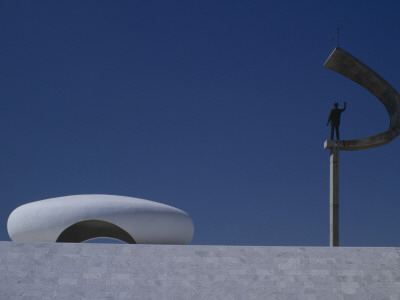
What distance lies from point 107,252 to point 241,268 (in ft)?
9.33

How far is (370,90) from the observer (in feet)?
45.4

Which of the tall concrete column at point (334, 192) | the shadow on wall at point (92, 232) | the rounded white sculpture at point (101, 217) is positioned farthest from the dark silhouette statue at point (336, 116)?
the shadow on wall at point (92, 232)

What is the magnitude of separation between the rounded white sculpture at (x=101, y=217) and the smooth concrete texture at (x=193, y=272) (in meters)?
2.84

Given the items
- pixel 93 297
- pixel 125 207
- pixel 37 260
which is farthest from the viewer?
pixel 125 207

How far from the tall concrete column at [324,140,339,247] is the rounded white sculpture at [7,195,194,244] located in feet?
13.9

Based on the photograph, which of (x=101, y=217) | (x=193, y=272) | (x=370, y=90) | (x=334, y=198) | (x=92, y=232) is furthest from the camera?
(x=92, y=232)

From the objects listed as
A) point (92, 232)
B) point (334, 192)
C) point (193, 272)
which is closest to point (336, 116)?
point (334, 192)

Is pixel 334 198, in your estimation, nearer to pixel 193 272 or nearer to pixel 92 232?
pixel 193 272

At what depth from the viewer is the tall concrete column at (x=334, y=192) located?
12.8 meters

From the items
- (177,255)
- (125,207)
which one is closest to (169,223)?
(125,207)

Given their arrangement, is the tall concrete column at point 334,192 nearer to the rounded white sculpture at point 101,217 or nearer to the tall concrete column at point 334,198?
the tall concrete column at point 334,198

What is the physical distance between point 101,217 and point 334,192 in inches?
249

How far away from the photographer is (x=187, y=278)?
9922 millimetres

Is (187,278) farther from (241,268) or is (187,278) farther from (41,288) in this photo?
Result: (41,288)
